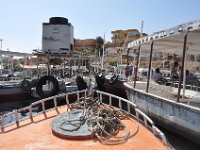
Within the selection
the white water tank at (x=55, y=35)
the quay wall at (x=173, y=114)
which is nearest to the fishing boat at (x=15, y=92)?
the white water tank at (x=55, y=35)

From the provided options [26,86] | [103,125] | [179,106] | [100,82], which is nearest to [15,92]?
[26,86]

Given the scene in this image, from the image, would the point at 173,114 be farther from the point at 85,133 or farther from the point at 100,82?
the point at 100,82

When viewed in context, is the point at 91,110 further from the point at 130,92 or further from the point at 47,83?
the point at 47,83

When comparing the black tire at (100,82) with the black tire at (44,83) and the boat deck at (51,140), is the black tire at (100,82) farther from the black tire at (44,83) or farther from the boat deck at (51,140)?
the boat deck at (51,140)

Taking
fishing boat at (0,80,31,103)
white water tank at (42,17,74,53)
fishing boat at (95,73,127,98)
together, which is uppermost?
white water tank at (42,17,74,53)

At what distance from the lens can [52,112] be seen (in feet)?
29.8

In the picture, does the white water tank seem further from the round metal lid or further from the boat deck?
the boat deck

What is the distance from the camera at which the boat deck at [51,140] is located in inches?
228

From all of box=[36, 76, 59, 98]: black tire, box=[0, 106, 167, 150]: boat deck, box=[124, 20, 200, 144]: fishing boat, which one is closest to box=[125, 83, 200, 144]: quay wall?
box=[124, 20, 200, 144]: fishing boat

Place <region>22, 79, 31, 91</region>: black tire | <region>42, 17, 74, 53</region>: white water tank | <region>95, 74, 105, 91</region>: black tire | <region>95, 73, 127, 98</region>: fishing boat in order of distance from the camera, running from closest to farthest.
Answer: <region>95, 73, 127, 98</region>: fishing boat, <region>95, 74, 105, 91</region>: black tire, <region>22, 79, 31, 91</region>: black tire, <region>42, 17, 74, 53</region>: white water tank

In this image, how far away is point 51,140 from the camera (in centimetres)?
619

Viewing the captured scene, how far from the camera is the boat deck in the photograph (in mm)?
5793

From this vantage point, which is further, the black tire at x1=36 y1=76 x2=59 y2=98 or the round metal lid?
the black tire at x1=36 y1=76 x2=59 y2=98

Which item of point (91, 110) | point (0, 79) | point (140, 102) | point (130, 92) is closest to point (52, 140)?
point (91, 110)
